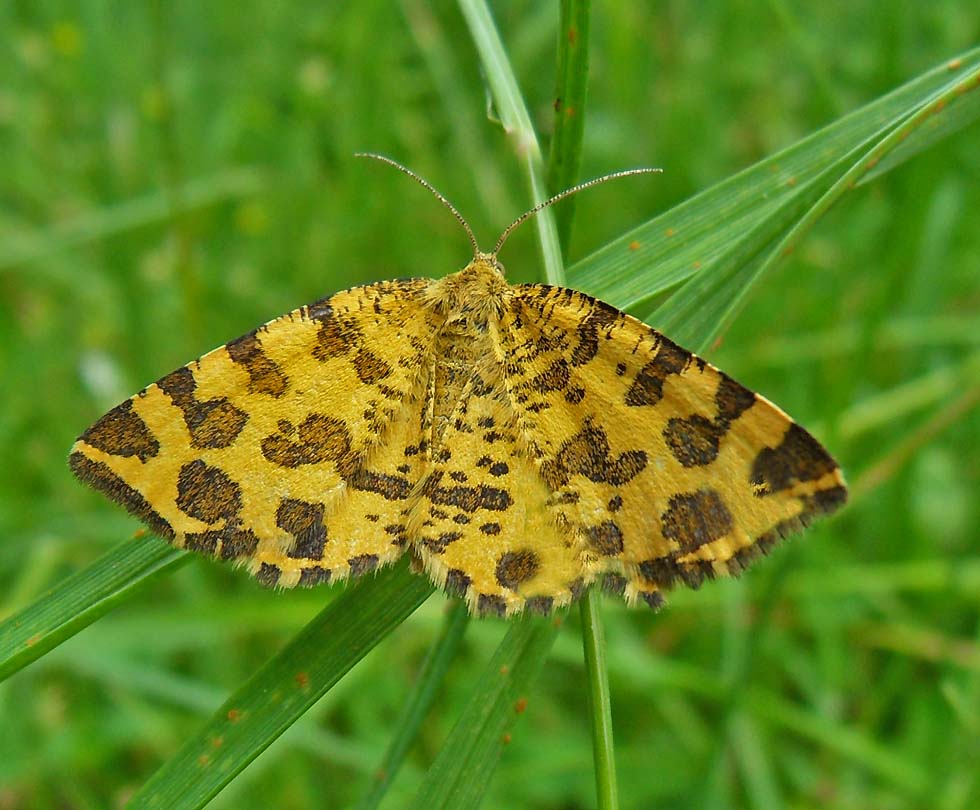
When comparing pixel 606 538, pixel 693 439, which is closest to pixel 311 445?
pixel 606 538

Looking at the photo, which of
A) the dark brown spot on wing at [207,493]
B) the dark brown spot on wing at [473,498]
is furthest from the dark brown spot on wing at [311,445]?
the dark brown spot on wing at [473,498]

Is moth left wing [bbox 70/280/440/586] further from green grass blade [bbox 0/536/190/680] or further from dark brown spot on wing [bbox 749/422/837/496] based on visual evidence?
dark brown spot on wing [bbox 749/422/837/496]

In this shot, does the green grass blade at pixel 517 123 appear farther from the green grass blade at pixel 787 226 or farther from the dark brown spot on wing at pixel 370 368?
the dark brown spot on wing at pixel 370 368

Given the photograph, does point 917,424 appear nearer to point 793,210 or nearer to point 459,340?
point 793,210

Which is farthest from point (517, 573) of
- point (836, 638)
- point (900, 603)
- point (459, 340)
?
point (900, 603)

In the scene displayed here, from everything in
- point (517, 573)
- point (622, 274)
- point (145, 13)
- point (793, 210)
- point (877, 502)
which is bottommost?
point (517, 573)

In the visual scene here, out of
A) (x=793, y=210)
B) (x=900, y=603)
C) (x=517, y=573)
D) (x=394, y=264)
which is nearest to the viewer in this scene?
(x=517, y=573)

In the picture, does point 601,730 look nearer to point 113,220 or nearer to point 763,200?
point 763,200
